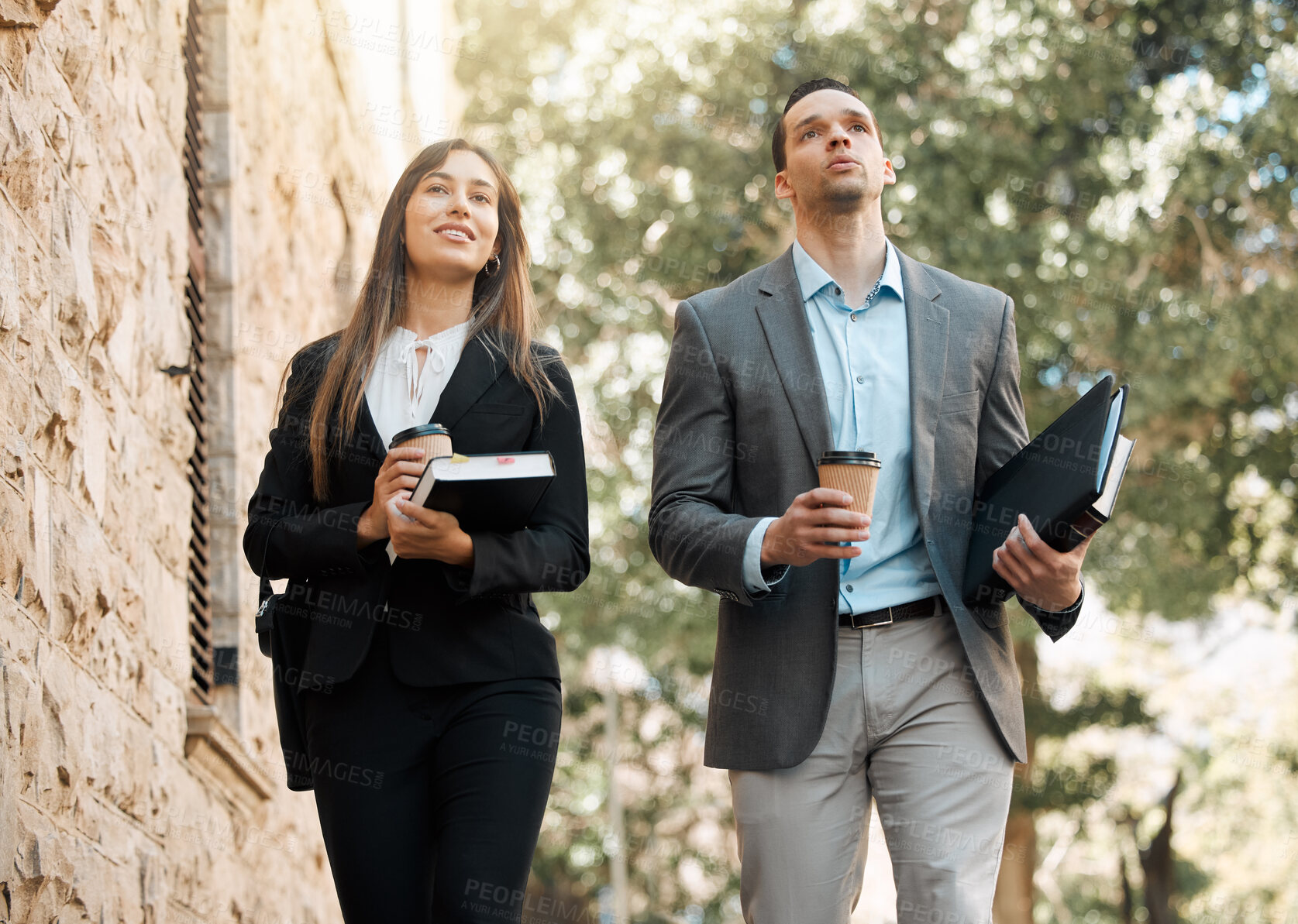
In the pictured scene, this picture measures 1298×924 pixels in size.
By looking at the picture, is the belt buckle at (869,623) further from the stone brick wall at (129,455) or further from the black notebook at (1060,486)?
the stone brick wall at (129,455)

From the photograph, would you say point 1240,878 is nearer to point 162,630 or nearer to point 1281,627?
point 1281,627

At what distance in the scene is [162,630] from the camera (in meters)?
5.22

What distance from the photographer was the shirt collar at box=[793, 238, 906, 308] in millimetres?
3756

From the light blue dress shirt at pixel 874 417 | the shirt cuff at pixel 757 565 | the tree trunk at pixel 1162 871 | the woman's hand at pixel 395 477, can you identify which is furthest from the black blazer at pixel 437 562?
the tree trunk at pixel 1162 871

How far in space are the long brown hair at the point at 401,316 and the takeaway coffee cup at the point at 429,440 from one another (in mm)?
419

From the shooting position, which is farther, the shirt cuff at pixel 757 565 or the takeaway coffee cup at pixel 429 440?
the shirt cuff at pixel 757 565

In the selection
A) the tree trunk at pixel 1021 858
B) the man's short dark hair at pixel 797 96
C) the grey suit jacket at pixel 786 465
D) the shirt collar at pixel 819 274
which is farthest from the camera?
the tree trunk at pixel 1021 858

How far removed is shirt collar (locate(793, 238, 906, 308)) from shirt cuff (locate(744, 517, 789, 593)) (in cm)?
83

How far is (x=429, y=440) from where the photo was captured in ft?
9.86

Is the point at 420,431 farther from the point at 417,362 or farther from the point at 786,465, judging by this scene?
the point at 786,465

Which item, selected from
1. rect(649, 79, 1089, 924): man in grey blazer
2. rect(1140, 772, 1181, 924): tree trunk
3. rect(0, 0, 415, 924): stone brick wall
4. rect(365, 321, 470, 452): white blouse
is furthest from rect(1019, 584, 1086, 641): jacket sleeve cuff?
rect(1140, 772, 1181, 924): tree trunk

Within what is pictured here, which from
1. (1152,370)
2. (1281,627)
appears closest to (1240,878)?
(1281,627)

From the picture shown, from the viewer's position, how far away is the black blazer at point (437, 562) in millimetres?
3150

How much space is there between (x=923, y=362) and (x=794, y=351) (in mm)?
339
